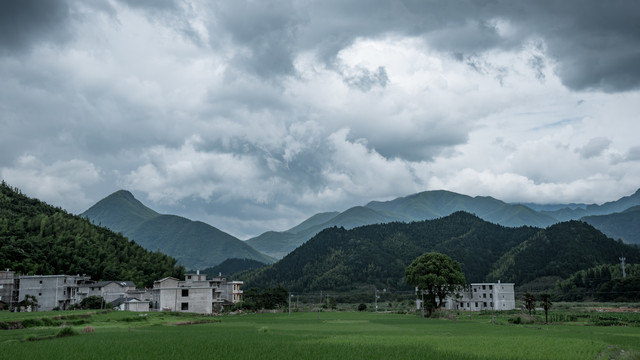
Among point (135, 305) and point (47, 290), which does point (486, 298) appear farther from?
point (47, 290)

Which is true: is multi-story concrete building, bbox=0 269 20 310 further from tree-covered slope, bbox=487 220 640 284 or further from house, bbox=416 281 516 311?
tree-covered slope, bbox=487 220 640 284

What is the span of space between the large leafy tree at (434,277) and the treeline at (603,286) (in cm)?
4974

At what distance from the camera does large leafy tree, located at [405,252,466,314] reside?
75500 millimetres

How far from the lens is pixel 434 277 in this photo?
74.4 meters

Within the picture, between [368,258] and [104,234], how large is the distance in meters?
92.3

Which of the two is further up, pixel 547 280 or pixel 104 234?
pixel 104 234

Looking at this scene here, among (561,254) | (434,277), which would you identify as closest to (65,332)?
(434,277)

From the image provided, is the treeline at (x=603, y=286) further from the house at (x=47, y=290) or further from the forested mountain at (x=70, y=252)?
the house at (x=47, y=290)

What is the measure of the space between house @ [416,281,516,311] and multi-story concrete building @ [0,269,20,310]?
75089 mm

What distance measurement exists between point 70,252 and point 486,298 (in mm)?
89385

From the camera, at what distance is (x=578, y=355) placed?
29.0 m

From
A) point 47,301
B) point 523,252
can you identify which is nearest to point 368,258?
point 523,252

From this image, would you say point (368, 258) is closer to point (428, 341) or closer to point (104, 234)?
point (104, 234)

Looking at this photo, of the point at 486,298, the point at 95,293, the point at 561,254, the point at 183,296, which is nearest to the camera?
the point at 183,296
